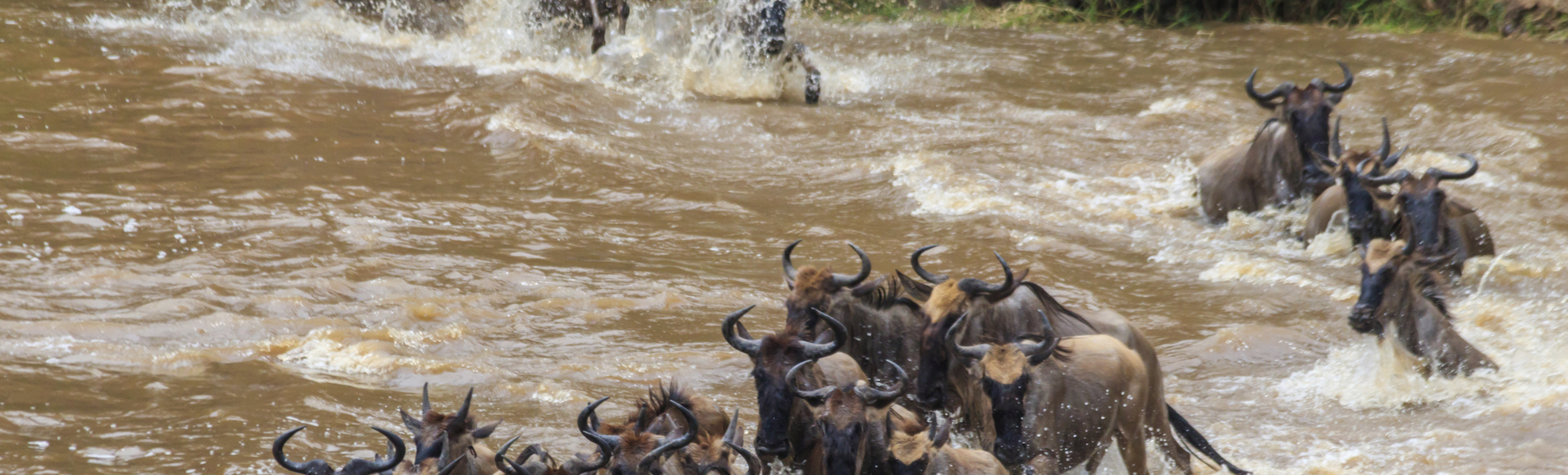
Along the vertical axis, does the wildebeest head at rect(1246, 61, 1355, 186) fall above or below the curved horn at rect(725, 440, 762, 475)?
above

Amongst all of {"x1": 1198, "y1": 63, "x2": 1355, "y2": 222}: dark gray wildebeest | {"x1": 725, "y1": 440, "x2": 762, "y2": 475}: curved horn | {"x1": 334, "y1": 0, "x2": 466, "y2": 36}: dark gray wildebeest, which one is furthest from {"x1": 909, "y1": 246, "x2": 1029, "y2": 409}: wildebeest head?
{"x1": 334, "y1": 0, "x2": 466, "y2": 36}: dark gray wildebeest

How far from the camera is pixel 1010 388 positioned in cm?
445

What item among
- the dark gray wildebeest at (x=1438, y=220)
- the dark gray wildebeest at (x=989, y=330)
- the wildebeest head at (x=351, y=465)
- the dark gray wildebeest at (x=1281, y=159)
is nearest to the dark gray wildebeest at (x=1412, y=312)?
the dark gray wildebeest at (x=1438, y=220)

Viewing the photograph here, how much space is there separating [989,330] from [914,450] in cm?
107

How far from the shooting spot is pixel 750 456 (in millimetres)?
4367

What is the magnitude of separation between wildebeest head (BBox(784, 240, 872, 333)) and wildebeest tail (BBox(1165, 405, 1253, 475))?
1416 mm

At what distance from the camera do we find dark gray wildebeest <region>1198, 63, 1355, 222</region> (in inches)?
353

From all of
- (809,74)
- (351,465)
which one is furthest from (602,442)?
(809,74)

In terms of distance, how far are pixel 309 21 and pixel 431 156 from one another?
734 cm

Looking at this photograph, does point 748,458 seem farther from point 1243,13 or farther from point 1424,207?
point 1243,13

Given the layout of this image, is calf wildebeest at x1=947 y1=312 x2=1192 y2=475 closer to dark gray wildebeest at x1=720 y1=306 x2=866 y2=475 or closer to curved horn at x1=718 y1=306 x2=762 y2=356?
dark gray wildebeest at x1=720 y1=306 x2=866 y2=475

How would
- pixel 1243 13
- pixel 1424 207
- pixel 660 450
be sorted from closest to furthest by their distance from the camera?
pixel 660 450 → pixel 1424 207 → pixel 1243 13

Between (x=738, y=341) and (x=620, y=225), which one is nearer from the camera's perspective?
(x=738, y=341)

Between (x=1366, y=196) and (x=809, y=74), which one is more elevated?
(x=1366, y=196)
